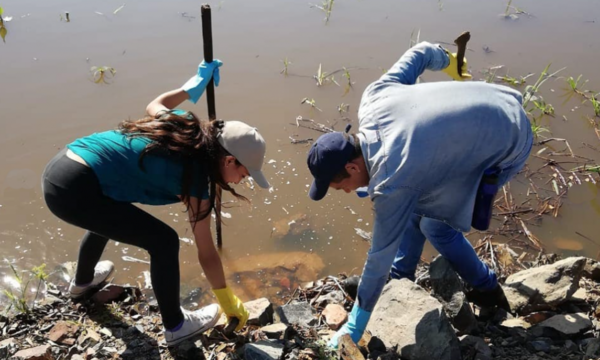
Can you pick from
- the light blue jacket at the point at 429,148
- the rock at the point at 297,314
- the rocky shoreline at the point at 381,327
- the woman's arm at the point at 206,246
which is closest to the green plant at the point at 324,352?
the rocky shoreline at the point at 381,327

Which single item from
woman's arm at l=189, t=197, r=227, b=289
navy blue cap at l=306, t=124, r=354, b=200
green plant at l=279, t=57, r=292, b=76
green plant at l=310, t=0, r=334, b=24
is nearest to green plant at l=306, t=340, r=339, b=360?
woman's arm at l=189, t=197, r=227, b=289

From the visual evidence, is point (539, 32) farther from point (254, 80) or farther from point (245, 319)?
point (245, 319)

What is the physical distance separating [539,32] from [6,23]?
7.05 metres

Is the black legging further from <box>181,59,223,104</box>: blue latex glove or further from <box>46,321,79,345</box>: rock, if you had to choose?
<box>181,59,223,104</box>: blue latex glove

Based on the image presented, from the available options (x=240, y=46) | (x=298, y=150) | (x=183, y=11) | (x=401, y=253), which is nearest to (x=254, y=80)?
(x=240, y=46)

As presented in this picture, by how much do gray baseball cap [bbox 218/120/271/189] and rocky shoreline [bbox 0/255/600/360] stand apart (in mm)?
983

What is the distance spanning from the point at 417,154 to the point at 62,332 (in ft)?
7.01

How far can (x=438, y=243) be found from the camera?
2.80m

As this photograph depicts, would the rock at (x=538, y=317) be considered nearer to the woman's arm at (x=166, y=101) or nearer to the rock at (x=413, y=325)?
the rock at (x=413, y=325)

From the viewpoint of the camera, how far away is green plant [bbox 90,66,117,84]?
548 centimetres

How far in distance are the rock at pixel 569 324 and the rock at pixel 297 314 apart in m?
1.28

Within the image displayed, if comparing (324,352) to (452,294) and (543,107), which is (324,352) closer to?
(452,294)

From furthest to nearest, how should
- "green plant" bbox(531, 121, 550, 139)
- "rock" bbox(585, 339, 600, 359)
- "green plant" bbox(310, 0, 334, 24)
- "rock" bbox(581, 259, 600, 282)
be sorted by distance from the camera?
Result: "green plant" bbox(310, 0, 334, 24) < "green plant" bbox(531, 121, 550, 139) < "rock" bbox(581, 259, 600, 282) < "rock" bbox(585, 339, 600, 359)

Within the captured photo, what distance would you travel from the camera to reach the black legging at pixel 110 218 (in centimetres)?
222
